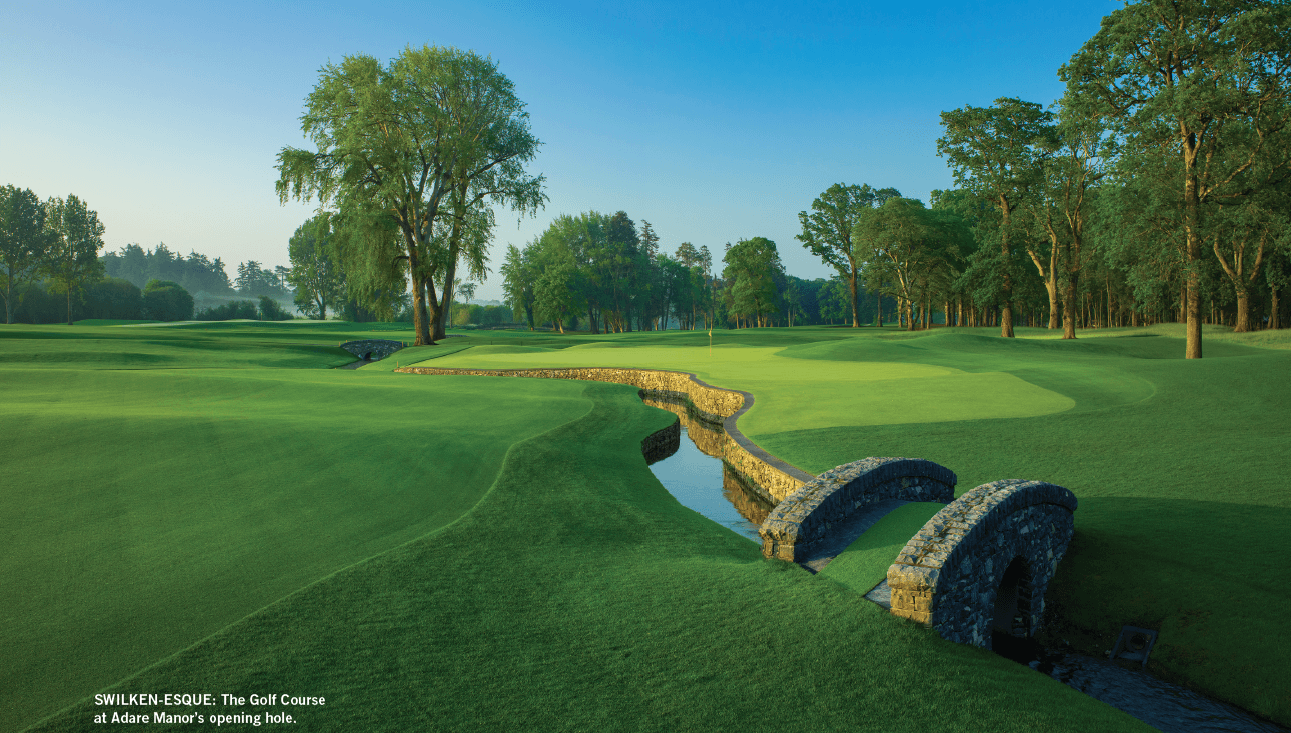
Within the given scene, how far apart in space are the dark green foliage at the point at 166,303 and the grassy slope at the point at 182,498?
76.3 metres

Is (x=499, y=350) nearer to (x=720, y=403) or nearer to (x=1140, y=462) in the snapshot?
(x=720, y=403)

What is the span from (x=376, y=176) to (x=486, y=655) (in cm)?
3900

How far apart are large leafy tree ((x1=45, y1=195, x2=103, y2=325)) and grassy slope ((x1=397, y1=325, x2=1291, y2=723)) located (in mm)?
72571

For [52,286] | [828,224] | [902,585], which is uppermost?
[828,224]

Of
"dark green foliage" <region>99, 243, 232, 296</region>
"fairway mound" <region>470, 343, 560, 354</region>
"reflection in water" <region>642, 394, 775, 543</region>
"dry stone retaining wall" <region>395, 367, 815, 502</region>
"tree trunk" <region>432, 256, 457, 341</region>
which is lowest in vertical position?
"reflection in water" <region>642, 394, 775, 543</region>

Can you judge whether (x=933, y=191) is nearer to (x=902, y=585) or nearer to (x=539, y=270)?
(x=539, y=270)

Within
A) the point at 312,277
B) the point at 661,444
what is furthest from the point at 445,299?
the point at 312,277

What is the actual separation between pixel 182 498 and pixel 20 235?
7857cm

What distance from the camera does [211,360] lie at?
2922 centimetres

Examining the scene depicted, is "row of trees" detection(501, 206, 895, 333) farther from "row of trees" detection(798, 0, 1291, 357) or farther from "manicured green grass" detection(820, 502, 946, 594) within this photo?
"manicured green grass" detection(820, 502, 946, 594)

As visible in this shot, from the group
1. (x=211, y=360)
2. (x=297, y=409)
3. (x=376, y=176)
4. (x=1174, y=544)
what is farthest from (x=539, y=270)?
(x=1174, y=544)

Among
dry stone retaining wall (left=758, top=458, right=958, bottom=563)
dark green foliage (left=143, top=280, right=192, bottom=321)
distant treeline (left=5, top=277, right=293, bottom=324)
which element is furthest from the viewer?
dark green foliage (left=143, top=280, right=192, bottom=321)

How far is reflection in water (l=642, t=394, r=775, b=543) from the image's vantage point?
11.6 metres

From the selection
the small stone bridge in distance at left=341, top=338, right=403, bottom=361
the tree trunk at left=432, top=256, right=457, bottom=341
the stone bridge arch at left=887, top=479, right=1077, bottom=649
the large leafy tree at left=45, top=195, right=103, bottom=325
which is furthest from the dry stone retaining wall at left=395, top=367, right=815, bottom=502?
→ the large leafy tree at left=45, top=195, right=103, bottom=325
